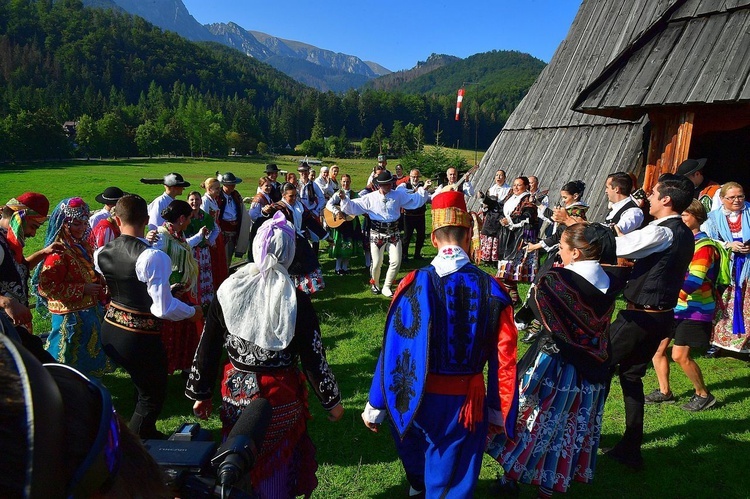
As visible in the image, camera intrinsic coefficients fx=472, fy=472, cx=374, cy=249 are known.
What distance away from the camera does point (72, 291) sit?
4.34 m

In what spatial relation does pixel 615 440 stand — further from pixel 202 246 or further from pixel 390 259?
pixel 202 246

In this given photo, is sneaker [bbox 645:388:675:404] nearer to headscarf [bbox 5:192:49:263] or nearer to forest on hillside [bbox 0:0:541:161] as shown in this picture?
headscarf [bbox 5:192:49:263]

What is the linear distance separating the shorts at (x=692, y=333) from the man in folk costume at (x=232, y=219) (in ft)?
21.3

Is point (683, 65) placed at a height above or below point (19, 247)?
above

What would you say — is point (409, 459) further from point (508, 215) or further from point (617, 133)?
point (617, 133)

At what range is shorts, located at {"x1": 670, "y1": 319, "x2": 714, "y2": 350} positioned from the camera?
15.1 feet

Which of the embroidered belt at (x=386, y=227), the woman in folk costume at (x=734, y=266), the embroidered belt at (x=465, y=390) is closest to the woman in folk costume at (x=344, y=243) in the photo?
the embroidered belt at (x=386, y=227)

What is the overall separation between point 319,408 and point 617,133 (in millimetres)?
9703

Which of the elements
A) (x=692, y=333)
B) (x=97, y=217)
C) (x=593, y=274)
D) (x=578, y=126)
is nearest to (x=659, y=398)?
(x=692, y=333)

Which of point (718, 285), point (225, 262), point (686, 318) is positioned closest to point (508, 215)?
point (718, 285)

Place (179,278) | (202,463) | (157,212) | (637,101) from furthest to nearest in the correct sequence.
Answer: (637,101)
(157,212)
(179,278)
(202,463)

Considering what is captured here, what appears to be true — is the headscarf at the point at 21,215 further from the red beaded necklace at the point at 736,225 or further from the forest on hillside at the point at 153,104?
the forest on hillside at the point at 153,104

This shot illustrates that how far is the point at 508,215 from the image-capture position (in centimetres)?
872

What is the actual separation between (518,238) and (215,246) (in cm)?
511
